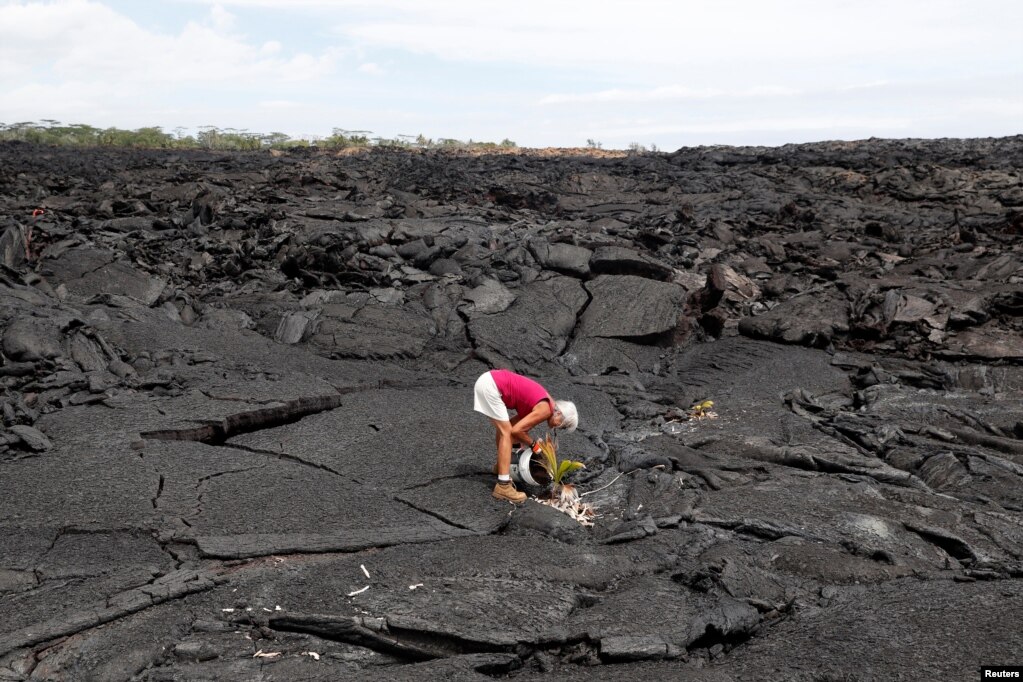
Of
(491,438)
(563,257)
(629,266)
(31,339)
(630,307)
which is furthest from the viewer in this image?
(563,257)

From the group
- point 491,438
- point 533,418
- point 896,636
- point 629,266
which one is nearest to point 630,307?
point 629,266

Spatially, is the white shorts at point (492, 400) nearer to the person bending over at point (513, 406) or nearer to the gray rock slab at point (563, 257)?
the person bending over at point (513, 406)

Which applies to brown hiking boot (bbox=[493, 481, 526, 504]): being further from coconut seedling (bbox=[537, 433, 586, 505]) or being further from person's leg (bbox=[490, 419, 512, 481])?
coconut seedling (bbox=[537, 433, 586, 505])

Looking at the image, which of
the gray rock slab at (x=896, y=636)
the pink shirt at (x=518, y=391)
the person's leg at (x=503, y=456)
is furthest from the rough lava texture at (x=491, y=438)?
the pink shirt at (x=518, y=391)

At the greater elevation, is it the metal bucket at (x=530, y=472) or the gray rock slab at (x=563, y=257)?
the gray rock slab at (x=563, y=257)

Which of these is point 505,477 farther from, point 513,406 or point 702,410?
point 702,410

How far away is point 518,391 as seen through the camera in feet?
22.9

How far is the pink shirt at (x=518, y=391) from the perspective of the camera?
22.9 feet

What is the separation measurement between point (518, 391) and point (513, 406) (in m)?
0.16

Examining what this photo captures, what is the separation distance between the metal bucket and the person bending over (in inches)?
5.3

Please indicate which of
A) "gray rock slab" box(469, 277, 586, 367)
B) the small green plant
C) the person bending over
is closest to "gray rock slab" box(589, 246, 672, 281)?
"gray rock slab" box(469, 277, 586, 367)

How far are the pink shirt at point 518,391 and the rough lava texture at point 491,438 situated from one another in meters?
0.76

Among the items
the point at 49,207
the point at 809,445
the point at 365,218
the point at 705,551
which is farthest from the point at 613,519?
the point at 49,207

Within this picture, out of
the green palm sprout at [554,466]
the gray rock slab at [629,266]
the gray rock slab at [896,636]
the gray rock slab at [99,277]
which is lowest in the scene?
the gray rock slab at [896,636]
